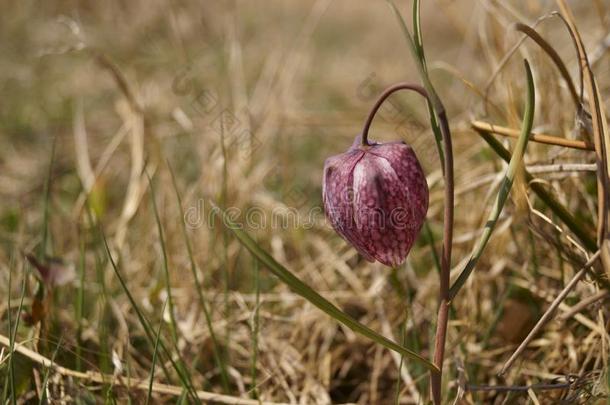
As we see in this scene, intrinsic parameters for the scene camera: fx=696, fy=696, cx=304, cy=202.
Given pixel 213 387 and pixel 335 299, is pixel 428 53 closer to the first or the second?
pixel 335 299

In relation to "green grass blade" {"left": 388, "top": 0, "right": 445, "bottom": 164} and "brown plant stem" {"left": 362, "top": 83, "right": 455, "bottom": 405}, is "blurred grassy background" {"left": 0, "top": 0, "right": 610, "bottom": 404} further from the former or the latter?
"green grass blade" {"left": 388, "top": 0, "right": 445, "bottom": 164}

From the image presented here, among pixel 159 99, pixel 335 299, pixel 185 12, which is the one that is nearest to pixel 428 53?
pixel 185 12

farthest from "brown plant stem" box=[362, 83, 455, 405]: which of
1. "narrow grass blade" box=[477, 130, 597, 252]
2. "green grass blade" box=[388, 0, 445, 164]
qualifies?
"narrow grass blade" box=[477, 130, 597, 252]

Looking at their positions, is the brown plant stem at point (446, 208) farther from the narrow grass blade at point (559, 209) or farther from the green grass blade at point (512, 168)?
the narrow grass blade at point (559, 209)

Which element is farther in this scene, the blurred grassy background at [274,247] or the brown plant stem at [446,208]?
the blurred grassy background at [274,247]

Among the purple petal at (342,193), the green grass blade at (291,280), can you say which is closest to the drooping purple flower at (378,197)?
the purple petal at (342,193)
